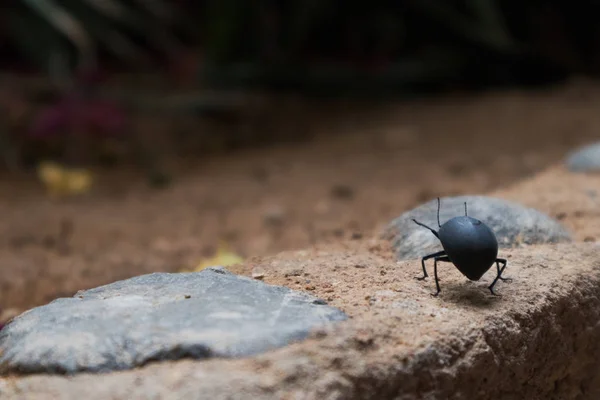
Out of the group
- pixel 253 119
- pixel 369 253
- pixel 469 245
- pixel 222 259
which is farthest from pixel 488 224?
pixel 253 119

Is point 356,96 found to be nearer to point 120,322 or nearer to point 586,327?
point 586,327

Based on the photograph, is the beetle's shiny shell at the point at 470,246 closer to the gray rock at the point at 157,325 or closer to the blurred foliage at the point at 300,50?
the gray rock at the point at 157,325

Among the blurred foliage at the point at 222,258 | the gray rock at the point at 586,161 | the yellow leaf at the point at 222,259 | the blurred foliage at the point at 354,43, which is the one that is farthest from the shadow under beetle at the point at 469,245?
the blurred foliage at the point at 354,43

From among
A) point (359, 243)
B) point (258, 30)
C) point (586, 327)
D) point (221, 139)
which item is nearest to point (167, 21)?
point (258, 30)

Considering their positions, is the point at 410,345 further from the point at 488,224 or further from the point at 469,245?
the point at 488,224

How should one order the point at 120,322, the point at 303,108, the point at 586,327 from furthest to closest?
the point at 303,108
the point at 586,327
the point at 120,322
